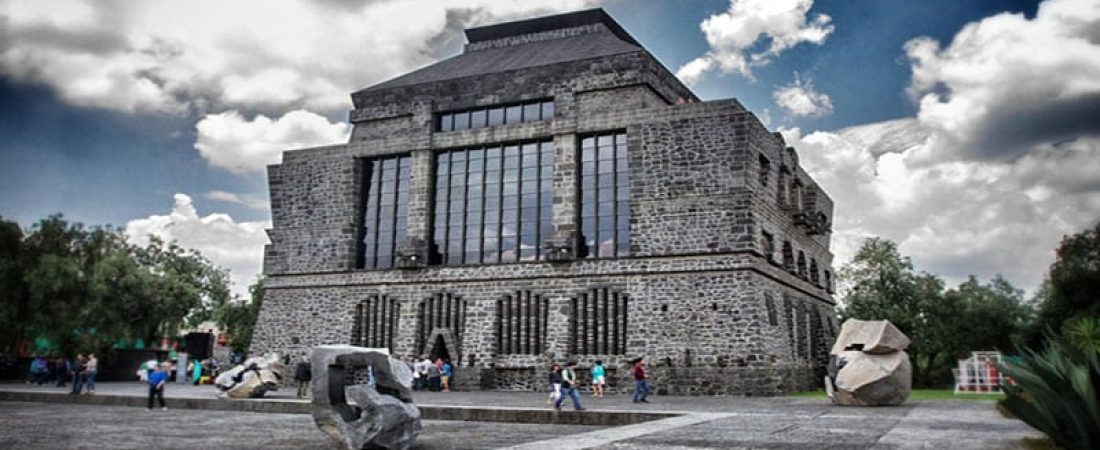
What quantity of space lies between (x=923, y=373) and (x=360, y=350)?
46255 millimetres

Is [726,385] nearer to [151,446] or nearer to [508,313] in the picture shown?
[508,313]

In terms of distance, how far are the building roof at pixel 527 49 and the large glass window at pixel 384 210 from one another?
3608 millimetres

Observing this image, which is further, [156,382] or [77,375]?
[77,375]

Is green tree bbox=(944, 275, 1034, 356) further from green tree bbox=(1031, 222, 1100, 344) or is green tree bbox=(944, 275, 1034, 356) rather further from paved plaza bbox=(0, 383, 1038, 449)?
paved plaza bbox=(0, 383, 1038, 449)

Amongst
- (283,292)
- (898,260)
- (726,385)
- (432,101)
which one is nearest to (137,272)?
(283,292)

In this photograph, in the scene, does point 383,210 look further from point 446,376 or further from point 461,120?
point 446,376

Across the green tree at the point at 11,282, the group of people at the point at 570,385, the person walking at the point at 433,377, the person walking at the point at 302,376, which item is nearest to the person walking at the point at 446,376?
the person walking at the point at 433,377

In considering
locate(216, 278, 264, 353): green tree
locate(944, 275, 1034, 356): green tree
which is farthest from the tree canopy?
locate(944, 275, 1034, 356): green tree

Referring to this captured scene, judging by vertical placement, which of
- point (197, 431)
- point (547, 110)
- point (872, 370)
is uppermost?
point (547, 110)

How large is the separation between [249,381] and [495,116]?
46.3ft

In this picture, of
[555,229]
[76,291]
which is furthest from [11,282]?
[555,229]

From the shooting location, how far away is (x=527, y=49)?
3591 cm

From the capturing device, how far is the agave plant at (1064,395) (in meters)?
6.91

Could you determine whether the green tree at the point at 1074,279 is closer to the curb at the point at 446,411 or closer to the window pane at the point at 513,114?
the window pane at the point at 513,114
